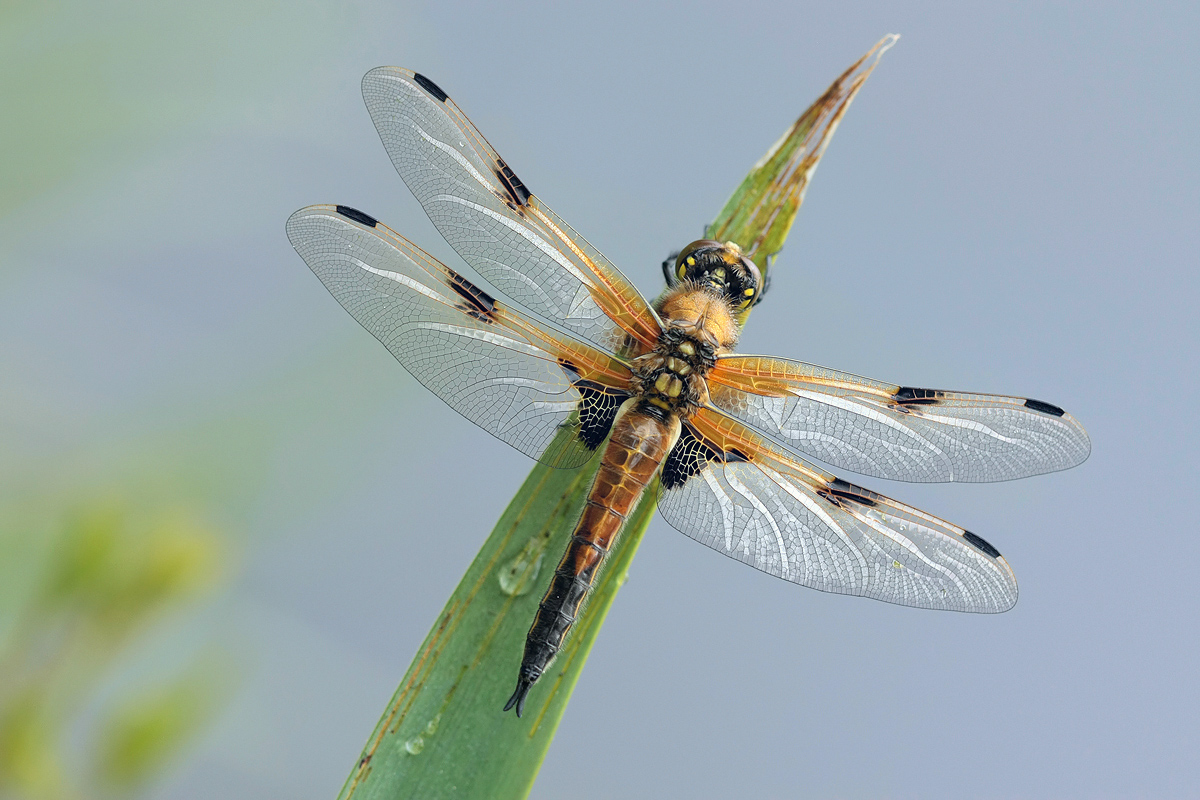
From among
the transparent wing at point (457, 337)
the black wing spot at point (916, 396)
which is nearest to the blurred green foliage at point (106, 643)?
the transparent wing at point (457, 337)

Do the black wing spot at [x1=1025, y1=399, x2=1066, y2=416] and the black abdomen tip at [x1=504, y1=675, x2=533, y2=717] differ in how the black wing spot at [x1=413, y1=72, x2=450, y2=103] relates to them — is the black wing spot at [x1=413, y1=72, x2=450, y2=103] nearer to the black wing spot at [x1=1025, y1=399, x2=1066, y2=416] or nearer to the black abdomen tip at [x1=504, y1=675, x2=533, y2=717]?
the black abdomen tip at [x1=504, y1=675, x2=533, y2=717]

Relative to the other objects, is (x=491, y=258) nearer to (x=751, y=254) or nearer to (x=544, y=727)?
(x=751, y=254)

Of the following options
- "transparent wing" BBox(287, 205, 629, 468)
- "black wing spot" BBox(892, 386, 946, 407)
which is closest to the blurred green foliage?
"transparent wing" BBox(287, 205, 629, 468)

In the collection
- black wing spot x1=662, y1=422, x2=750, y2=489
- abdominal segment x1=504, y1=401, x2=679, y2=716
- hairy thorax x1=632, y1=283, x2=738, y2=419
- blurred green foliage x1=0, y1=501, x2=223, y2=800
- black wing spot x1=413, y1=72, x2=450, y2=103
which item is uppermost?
black wing spot x1=413, y1=72, x2=450, y2=103

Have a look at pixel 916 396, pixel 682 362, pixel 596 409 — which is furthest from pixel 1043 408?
pixel 596 409

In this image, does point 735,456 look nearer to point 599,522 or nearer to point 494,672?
point 599,522

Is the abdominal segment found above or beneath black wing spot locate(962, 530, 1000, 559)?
beneath

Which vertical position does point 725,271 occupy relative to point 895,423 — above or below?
above
